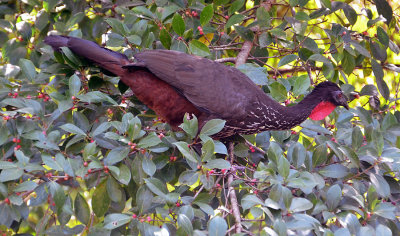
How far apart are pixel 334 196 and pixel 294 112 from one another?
1077 mm

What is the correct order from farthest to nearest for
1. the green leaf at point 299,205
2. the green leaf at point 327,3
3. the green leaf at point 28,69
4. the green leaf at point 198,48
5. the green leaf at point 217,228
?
the green leaf at point 327,3 → the green leaf at point 198,48 → the green leaf at point 28,69 → the green leaf at point 299,205 → the green leaf at point 217,228

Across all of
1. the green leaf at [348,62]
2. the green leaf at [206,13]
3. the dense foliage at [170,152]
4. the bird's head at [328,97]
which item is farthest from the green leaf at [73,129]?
the green leaf at [348,62]

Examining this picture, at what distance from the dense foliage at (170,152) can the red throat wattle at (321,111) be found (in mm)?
67

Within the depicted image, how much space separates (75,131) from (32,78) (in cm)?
52

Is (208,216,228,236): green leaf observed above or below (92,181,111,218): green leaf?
above

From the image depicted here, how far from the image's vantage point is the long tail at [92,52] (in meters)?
2.71

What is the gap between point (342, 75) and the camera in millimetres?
3264

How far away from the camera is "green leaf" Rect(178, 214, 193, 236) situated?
182cm

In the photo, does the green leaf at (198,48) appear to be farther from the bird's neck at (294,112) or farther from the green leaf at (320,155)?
the green leaf at (320,155)

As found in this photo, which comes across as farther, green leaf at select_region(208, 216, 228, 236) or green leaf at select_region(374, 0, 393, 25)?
green leaf at select_region(374, 0, 393, 25)

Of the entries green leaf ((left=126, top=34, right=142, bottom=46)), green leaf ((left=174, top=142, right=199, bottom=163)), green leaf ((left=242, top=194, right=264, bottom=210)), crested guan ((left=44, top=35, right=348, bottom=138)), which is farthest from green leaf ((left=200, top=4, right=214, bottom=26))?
green leaf ((left=242, top=194, right=264, bottom=210))

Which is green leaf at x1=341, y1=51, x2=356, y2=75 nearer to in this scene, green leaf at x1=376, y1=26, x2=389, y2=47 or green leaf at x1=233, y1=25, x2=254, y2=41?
green leaf at x1=376, y1=26, x2=389, y2=47

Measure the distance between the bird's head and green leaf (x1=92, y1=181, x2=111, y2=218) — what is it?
58.7 inches

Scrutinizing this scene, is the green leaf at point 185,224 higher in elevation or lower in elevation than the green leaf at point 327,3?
lower
